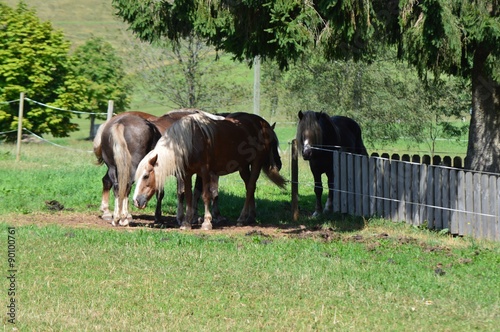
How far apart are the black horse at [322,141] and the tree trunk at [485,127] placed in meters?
2.74

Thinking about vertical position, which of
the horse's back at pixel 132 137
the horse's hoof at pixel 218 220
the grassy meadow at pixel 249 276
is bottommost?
the horse's hoof at pixel 218 220

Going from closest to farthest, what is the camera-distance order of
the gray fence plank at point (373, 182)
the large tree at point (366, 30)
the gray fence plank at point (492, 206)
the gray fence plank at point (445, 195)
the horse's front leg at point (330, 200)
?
the large tree at point (366, 30) → the gray fence plank at point (492, 206) → the gray fence plank at point (445, 195) → the gray fence plank at point (373, 182) → the horse's front leg at point (330, 200)

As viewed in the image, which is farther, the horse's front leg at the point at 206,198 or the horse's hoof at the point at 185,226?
the horse's front leg at the point at 206,198

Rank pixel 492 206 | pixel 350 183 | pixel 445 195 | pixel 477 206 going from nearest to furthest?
pixel 492 206, pixel 477 206, pixel 445 195, pixel 350 183

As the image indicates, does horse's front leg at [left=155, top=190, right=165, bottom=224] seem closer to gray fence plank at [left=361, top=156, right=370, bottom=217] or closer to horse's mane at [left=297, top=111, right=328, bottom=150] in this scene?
horse's mane at [left=297, top=111, right=328, bottom=150]

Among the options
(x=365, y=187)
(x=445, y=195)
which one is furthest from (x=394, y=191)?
(x=445, y=195)

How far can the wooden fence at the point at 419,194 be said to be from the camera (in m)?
12.3

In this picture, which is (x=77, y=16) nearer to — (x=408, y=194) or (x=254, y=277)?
(x=408, y=194)

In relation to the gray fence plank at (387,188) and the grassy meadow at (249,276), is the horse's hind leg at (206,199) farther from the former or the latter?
the gray fence plank at (387,188)

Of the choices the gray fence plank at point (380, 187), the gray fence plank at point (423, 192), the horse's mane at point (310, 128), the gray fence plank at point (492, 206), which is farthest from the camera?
the horse's mane at point (310, 128)

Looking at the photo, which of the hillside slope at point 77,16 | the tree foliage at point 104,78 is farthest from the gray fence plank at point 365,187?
the hillside slope at point 77,16

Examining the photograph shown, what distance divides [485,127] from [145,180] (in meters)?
5.87

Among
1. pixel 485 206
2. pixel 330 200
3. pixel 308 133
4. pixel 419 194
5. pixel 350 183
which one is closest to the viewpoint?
pixel 485 206

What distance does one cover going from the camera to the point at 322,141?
615 inches
